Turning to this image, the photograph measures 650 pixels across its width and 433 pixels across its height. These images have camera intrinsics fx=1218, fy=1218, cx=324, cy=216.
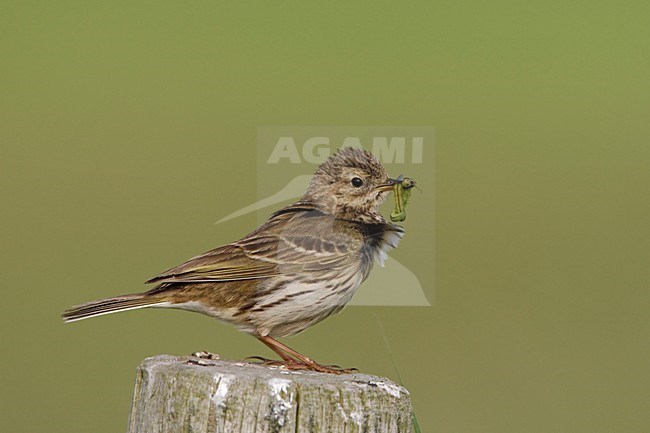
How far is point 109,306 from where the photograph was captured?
613cm

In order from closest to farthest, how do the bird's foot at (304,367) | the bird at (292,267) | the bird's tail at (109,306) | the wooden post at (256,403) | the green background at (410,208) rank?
the wooden post at (256,403)
the bird's foot at (304,367)
the bird's tail at (109,306)
the bird at (292,267)
the green background at (410,208)

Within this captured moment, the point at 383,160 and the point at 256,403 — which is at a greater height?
the point at 383,160

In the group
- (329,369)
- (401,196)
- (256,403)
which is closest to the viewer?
(256,403)

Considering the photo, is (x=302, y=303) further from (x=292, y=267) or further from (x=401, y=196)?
(x=401, y=196)

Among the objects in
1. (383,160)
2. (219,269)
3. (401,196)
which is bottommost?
(219,269)

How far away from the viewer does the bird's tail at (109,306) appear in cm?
605

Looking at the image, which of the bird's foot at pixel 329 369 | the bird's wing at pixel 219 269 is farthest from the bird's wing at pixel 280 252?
the bird's foot at pixel 329 369

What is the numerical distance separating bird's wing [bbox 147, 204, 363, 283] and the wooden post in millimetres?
1097

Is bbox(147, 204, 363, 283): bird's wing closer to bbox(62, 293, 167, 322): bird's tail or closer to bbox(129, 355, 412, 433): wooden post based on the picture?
bbox(62, 293, 167, 322): bird's tail

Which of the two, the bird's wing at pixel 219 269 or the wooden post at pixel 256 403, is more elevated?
the bird's wing at pixel 219 269

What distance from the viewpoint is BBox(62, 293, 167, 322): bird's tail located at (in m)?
6.05

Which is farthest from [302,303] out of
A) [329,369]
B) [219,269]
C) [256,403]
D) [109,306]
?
[256,403]

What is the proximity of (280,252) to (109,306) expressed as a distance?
3.20 feet

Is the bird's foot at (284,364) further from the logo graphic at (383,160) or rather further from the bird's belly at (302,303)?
the logo graphic at (383,160)
